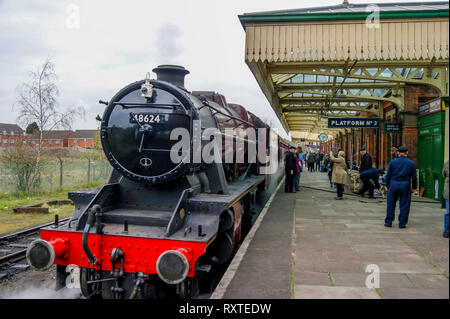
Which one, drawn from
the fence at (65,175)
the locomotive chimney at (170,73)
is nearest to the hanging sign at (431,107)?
the locomotive chimney at (170,73)

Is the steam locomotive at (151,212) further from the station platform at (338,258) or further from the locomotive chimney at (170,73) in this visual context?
the station platform at (338,258)

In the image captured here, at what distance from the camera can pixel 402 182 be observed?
6.20 m

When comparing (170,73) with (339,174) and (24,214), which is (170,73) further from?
(24,214)

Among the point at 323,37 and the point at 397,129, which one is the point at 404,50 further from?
the point at 397,129

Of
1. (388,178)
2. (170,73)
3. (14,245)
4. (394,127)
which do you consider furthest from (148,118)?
(394,127)

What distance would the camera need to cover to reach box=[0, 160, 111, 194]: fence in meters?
13.7

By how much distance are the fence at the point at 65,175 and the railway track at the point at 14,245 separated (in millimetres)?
6020

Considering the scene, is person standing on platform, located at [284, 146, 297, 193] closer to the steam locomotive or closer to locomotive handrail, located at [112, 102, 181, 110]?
the steam locomotive

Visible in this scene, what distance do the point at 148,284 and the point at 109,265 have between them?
21.7 inches

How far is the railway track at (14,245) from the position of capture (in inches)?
255
